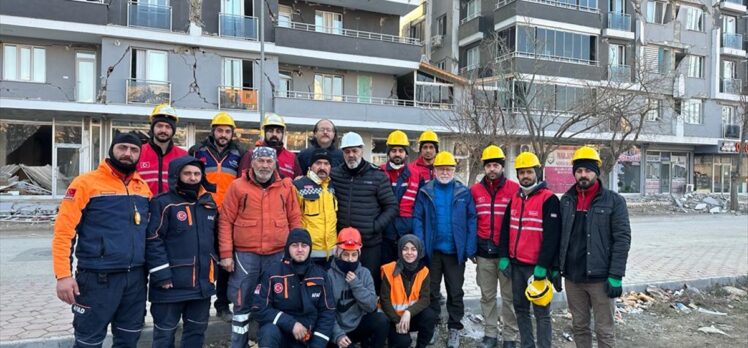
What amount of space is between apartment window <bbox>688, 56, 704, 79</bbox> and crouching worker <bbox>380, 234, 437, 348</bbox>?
37349mm

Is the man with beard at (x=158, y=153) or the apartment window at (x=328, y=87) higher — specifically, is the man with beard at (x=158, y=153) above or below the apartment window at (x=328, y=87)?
below

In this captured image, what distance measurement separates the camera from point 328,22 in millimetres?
24938

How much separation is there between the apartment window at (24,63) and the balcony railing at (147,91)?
3540mm

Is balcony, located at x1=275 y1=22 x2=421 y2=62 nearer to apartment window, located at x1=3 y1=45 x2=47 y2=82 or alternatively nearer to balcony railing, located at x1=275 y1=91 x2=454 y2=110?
balcony railing, located at x1=275 y1=91 x2=454 y2=110

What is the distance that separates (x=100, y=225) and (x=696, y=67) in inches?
1605

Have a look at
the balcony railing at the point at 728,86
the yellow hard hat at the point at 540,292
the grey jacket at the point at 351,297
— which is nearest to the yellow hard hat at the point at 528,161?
the yellow hard hat at the point at 540,292

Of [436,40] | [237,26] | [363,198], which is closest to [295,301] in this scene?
[363,198]

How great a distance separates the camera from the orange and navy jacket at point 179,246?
13.4 feet

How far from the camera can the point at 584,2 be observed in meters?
29.5

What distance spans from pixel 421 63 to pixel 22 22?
17.5m

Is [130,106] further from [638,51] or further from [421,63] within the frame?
[638,51]

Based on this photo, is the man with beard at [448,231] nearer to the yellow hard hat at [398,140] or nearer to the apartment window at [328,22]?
the yellow hard hat at [398,140]

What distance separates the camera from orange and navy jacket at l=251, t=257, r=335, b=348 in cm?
442

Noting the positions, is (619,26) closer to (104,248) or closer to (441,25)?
(441,25)
